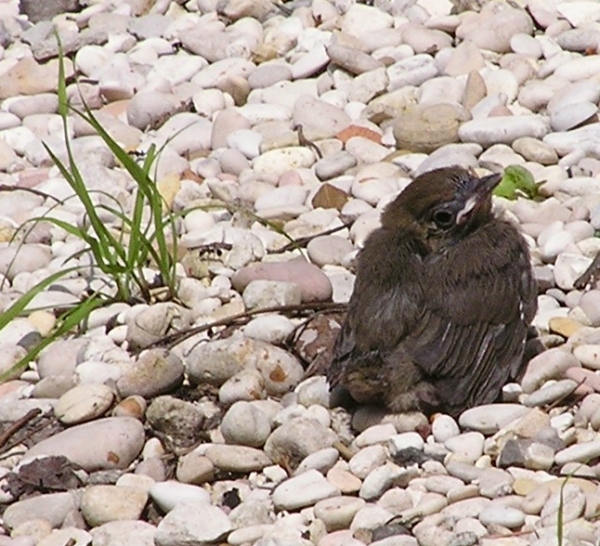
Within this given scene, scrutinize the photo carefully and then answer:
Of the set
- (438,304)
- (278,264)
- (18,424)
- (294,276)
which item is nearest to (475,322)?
(438,304)

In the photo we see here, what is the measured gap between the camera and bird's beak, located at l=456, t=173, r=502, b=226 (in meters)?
5.56

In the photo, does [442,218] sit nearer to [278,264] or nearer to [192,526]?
[278,264]

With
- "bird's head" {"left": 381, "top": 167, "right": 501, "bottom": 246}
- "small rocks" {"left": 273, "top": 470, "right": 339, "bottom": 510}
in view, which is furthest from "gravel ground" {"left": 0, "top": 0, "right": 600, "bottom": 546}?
"bird's head" {"left": 381, "top": 167, "right": 501, "bottom": 246}

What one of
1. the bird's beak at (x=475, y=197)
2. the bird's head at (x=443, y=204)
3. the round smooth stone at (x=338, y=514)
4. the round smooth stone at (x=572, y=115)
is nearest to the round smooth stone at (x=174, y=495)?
the round smooth stone at (x=338, y=514)

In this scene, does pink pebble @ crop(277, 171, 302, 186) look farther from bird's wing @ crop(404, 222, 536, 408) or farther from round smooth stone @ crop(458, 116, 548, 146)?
bird's wing @ crop(404, 222, 536, 408)

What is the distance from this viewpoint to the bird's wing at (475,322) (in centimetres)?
535

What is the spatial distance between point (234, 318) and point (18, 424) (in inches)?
35.9

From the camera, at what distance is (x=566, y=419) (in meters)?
5.14

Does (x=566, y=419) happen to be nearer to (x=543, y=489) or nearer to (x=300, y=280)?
(x=543, y=489)

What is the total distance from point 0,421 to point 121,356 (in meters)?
0.54

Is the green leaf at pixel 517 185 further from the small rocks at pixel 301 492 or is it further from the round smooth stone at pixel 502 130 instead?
the small rocks at pixel 301 492

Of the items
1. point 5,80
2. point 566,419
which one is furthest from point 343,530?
point 5,80

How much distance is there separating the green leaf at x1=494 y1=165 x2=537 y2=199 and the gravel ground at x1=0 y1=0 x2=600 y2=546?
57 millimetres

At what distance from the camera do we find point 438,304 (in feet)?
17.8
